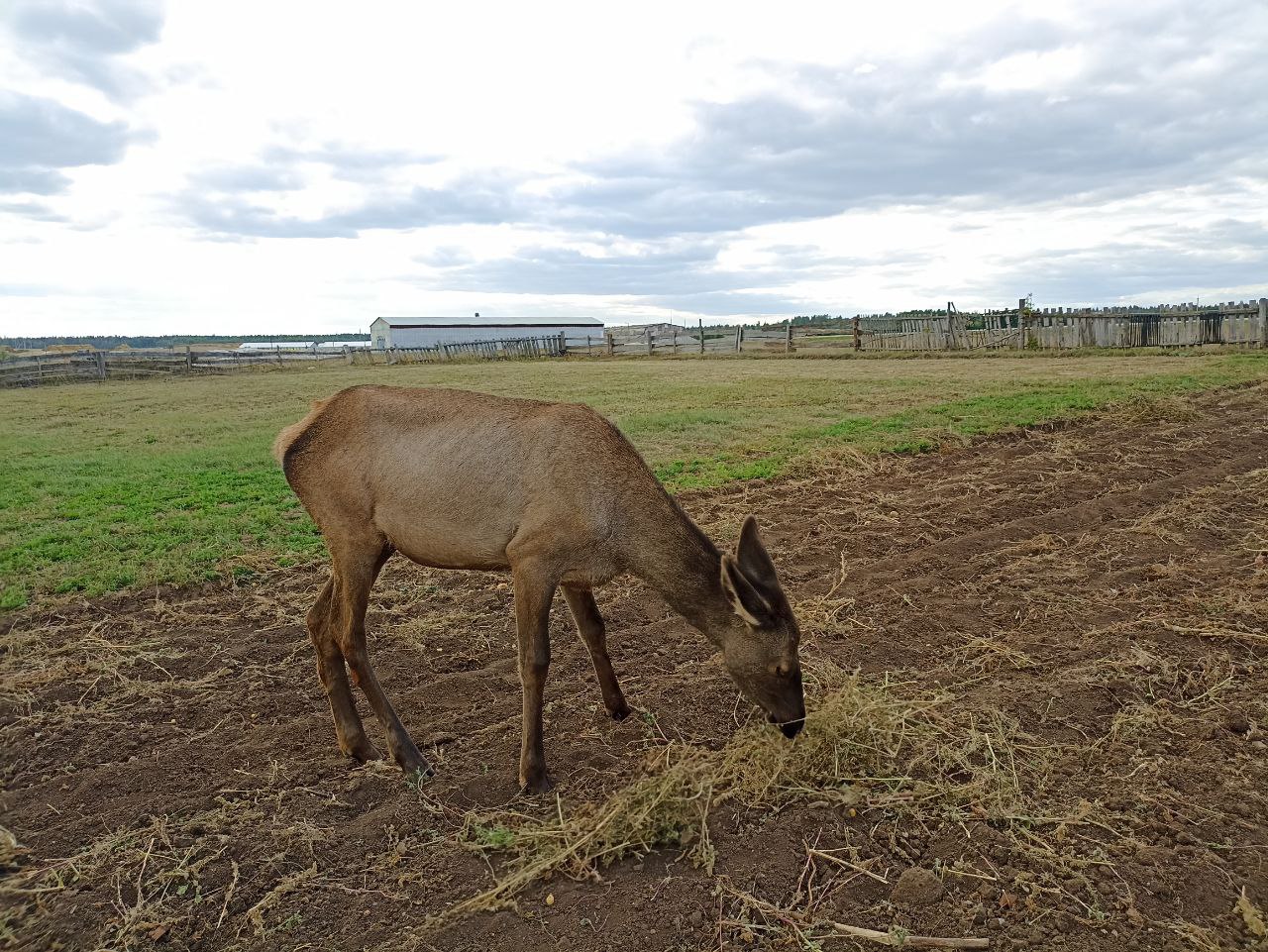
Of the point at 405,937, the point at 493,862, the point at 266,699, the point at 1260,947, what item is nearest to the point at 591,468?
the point at 493,862

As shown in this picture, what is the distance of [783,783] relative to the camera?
4453mm

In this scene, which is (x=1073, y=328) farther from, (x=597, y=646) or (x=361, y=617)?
(x=361, y=617)

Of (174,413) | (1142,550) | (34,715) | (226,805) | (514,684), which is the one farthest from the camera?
(174,413)

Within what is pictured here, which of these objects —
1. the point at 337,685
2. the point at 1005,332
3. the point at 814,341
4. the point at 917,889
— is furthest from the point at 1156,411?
the point at 814,341

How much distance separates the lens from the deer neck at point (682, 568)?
4.88 metres

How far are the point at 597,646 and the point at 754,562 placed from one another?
4.37ft

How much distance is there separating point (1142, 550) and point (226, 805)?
802cm

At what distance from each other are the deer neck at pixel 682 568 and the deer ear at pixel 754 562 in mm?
270

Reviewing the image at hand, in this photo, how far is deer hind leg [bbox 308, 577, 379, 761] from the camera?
504 cm

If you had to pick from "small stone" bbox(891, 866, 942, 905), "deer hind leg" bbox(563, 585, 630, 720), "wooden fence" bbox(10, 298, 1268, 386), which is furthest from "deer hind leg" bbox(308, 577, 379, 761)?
"wooden fence" bbox(10, 298, 1268, 386)

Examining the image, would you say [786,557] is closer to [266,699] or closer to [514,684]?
[514,684]

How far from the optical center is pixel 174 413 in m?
24.6

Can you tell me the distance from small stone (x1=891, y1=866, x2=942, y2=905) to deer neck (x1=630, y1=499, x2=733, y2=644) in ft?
5.31

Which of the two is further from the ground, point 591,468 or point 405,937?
point 591,468
